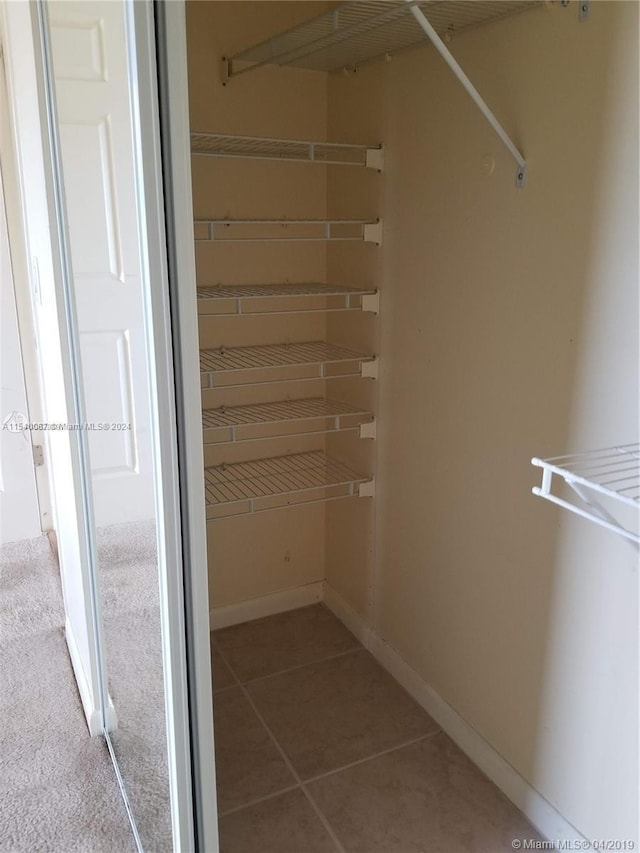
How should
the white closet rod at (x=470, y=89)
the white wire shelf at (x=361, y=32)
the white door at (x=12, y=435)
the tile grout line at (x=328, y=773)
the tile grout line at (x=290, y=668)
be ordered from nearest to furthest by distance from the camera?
1. the white closet rod at (x=470, y=89)
2. the white wire shelf at (x=361, y=32)
3. the tile grout line at (x=328, y=773)
4. the tile grout line at (x=290, y=668)
5. the white door at (x=12, y=435)

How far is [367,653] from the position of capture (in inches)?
91.7

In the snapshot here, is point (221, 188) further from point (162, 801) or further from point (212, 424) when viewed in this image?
point (162, 801)

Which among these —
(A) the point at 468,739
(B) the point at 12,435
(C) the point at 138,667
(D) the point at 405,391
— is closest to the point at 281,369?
(D) the point at 405,391

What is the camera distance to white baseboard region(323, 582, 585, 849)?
5.29ft

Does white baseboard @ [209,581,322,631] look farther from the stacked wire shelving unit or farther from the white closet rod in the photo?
the white closet rod

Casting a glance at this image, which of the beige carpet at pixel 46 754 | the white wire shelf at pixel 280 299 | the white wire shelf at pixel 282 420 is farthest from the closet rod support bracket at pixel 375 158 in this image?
the beige carpet at pixel 46 754

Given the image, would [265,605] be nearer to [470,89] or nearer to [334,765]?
[334,765]

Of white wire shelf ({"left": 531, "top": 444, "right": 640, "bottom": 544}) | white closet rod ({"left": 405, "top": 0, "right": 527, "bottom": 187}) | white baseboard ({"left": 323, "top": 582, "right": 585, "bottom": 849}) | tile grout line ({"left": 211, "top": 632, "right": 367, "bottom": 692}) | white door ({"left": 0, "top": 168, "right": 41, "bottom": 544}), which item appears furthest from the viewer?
white door ({"left": 0, "top": 168, "right": 41, "bottom": 544})

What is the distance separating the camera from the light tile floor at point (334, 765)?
5.39 ft

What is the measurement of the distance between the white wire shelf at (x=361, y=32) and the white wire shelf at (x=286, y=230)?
42 cm

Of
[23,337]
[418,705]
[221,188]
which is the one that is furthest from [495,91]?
[23,337]

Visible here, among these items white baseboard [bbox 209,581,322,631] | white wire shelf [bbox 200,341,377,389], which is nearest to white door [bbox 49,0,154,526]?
white wire shelf [bbox 200,341,377,389]

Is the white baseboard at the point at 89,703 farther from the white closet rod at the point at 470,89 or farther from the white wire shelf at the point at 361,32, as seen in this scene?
the white wire shelf at the point at 361,32

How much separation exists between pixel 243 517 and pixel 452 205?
4.10ft
